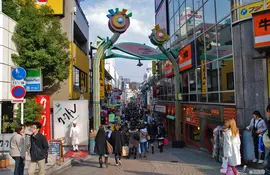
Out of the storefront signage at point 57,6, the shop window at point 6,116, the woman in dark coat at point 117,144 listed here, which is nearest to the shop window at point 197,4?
the storefront signage at point 57,6

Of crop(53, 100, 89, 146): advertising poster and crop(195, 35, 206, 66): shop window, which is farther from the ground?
crop(195, 35, 206, 66): shop window

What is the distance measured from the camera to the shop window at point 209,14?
14281 mm

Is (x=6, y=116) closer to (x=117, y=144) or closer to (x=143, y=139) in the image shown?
(x=117, y=144)

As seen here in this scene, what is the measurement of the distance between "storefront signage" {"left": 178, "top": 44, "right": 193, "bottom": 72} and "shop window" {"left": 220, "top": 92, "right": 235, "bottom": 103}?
5.47 meters

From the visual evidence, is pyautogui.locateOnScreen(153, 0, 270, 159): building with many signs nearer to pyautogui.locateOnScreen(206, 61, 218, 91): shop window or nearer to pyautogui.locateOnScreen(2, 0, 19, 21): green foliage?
→ pyautogui.locateOnScreen(206, 61, 218, 91): shop window

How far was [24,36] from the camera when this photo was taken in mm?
13680

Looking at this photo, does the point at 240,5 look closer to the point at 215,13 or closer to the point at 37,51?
A: the point at 215,13

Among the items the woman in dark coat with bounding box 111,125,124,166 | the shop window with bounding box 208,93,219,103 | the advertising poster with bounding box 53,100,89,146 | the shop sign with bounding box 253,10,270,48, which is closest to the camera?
the shop sign with bounding box 253,10,270,48

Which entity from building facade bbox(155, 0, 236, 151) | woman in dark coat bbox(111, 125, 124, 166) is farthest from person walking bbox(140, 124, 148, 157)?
building facade bbox(155, 0, 236, 151)

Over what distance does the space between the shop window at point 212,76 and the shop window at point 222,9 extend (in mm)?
2323

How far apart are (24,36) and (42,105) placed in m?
3.71

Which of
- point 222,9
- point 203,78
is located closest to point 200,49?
point 203,78

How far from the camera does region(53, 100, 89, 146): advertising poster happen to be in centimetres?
1464

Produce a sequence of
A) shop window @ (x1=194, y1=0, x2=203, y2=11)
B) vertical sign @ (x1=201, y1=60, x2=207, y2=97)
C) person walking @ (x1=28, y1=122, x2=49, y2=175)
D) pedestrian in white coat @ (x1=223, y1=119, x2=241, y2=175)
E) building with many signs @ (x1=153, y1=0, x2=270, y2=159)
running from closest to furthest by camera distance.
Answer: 1. pedestrian in white coat @ (x1=223, y1=119, x2=241, y2=175)
2. person walking @ (x1=28, y1=122, x2=49, y2=175)
3. building with many signs @ (x1=153, y1=0, x2=270, y2=159)
4. vertical sign @ (x1=201, y1=60, x2=207, y2=97)
5. shop window @ (x1=194, y1=0, x2=203, y2=11)
